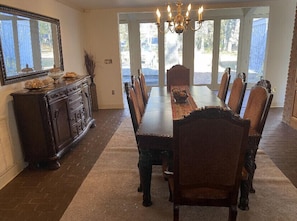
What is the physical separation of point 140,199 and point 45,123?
1.46m

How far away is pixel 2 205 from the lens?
2297 mm

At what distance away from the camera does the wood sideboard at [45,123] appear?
2775mm

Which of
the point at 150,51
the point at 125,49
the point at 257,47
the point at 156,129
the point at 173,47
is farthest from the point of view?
the point at 125,49

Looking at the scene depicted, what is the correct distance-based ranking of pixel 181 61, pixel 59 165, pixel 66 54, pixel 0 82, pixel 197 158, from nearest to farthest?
1. pixel 197 158
2. pixel 0 82
3. pixel 59 165
4. pixel 66 54
5. pixel 181 61

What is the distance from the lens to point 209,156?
1.50 metres

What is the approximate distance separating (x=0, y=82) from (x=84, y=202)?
161cm

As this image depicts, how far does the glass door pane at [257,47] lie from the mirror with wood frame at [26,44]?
18.8 ft

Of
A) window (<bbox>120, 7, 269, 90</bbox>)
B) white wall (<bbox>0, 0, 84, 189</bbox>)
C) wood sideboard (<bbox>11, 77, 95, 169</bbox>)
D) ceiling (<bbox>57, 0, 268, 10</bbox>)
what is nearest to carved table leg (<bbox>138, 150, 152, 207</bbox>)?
wood sideboard (<bbox>11, 77, 95, 169</bbox>)

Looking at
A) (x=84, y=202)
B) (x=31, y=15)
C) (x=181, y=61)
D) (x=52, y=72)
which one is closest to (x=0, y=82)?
(x=52, y=72)

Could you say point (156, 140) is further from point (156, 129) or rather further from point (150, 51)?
point (150, 51)

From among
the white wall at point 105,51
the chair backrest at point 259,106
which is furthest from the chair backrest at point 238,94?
the white wall at point 105,51

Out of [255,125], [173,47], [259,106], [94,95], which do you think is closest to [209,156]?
[255,125]

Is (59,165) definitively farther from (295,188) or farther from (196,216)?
(295,188)

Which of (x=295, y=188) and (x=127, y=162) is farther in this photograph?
(x=127, y=162)
